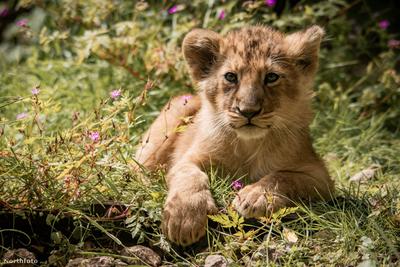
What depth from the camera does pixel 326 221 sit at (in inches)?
152

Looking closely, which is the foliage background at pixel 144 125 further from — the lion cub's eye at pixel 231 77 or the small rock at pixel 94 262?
the lion cub's eye at pixel 231 77

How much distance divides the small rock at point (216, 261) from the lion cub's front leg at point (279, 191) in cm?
35

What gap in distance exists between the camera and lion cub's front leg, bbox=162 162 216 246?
153 inches

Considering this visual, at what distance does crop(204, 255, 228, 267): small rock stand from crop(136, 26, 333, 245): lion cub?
0.31 m

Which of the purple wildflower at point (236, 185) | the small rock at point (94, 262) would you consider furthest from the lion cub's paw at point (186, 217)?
the small rock at point (94, 262)

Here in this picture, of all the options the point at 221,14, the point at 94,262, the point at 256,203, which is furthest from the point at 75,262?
the point at 221,14

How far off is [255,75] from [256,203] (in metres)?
0.99

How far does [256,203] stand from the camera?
396 centimetres

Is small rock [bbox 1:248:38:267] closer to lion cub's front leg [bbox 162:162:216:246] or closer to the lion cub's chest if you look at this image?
lion cub's front leg [bbox 162:162:216:246]

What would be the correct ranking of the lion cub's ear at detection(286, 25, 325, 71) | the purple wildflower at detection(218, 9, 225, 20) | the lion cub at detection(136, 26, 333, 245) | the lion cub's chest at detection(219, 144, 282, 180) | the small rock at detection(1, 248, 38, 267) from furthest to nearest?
the purple wildflower at detection(218, 9, 225, 20), the lion cub's ear at detection(286, 25, 325, 71), the lion cub's chest at detection(219, 144, 282, 180), the lion cub at detection(136, 26, 333, 245), the small rock at detection(1, 248, 38, 267)

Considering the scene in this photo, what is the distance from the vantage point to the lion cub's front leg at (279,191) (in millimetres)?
3957

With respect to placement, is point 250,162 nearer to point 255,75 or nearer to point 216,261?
point 255,75

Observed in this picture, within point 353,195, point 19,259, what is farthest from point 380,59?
point 19,259

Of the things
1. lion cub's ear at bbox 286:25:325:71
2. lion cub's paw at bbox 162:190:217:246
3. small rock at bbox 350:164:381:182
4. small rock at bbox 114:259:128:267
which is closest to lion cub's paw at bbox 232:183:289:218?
lion cub's paw at bbox 162:190:217:246
